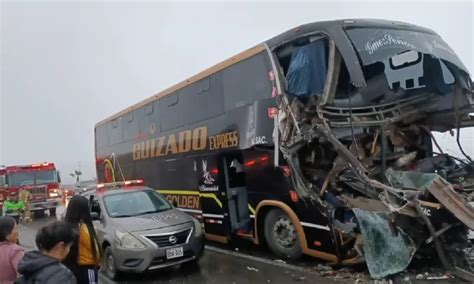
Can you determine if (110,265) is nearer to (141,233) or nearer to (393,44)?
(141,233)

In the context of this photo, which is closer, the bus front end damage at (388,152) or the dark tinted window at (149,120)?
the bus front end damage at (388,152)

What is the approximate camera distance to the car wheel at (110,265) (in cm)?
752

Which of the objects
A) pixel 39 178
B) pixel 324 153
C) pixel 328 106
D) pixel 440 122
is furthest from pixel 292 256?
pixel 39 178

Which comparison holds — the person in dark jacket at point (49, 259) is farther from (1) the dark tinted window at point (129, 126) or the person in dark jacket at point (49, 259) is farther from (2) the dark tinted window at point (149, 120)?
(1) the dark tinted window at point (129, 126)

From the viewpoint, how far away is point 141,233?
24.0 ft

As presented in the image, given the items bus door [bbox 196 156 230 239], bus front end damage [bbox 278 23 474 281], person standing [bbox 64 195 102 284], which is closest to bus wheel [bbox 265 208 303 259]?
bus front end damage [bbox 278 23 474 281]

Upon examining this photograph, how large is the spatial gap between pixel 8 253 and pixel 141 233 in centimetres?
387

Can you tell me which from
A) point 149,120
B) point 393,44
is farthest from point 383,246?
point 149,120

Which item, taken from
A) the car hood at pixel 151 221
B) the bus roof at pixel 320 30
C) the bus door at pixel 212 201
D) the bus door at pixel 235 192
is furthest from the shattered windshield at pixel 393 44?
the car hood at pixel 151 221

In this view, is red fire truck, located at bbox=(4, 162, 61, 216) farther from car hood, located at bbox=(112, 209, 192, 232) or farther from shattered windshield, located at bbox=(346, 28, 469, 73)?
shattered windshield, located at bbox=(346, 28, 469, 73)

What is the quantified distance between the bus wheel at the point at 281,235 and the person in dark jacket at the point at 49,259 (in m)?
5.15

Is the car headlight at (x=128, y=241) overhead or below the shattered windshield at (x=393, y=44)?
below

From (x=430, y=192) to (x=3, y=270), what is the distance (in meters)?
4.83

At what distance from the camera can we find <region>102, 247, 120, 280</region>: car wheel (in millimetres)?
7521
